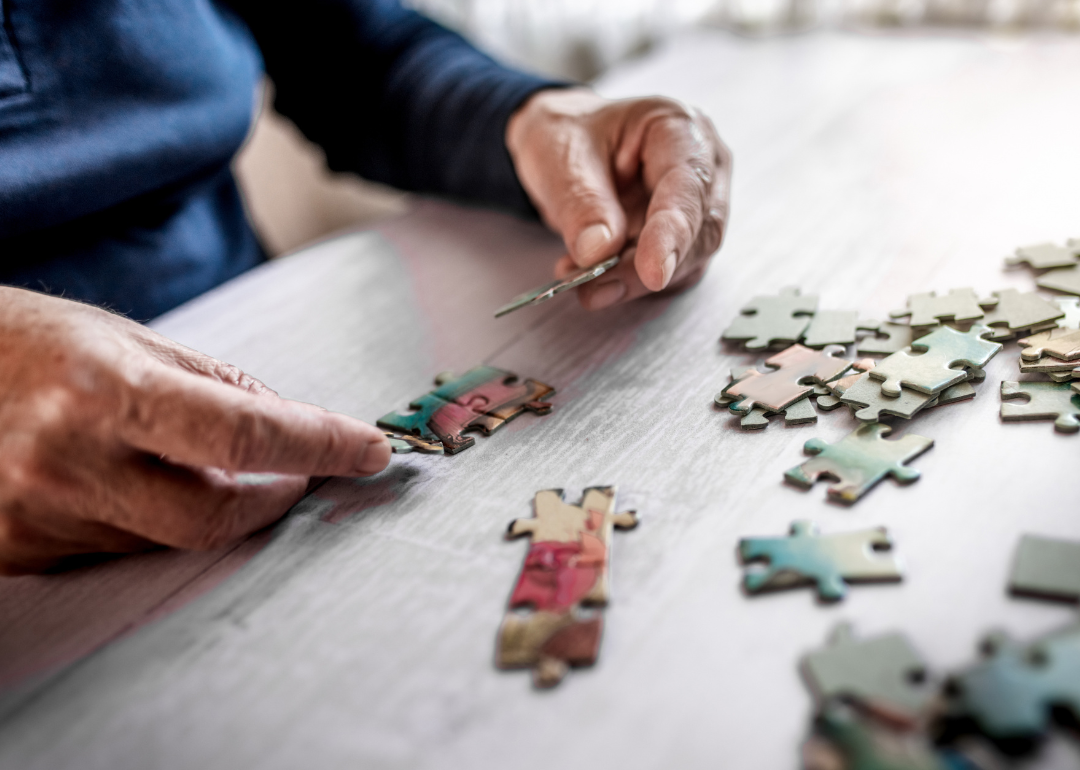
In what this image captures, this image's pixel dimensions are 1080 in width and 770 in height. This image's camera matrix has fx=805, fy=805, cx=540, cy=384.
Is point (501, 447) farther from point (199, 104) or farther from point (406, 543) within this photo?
point (199, 104)

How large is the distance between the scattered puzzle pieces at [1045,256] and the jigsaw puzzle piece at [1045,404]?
1.04 feet

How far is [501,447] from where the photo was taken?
38.5 inches

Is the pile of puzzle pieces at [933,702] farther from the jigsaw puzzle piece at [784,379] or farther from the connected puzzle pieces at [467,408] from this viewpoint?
the connected puzzle pieces at [467,408]

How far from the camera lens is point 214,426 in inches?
30.5

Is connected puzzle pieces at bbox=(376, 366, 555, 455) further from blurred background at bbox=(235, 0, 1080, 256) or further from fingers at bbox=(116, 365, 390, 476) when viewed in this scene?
blurred background at bbox=(235, 0, 1080, 256)

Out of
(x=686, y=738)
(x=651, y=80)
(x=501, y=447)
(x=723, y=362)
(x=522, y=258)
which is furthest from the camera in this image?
(x=651, y=80)

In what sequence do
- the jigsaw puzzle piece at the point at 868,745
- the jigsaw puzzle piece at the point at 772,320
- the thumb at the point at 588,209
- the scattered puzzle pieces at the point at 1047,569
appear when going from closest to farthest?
1. the jigsaw puzzle piece at the point at 868,745
2. the scattered puzzle pieces at the point at 1047,569
3. the jigsaw puzzle piece at the point at 772,320
4. the thumb at the point at 588,209

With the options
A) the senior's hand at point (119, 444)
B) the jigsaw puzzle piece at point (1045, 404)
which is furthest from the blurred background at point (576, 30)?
the jigsaw puzzle piece at point (1045, 404)

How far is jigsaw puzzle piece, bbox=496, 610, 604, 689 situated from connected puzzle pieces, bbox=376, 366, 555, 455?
32 cm

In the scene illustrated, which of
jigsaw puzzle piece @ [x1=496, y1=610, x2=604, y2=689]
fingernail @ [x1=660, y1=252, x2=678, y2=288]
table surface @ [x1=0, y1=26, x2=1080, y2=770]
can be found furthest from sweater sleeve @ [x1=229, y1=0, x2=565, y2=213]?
jigsaw puzzle piece @ [x1=496, y1=610, x2=604, y2=689]

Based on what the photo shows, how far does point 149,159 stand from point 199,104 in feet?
0.49

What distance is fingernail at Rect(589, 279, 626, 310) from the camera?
124 centimetres

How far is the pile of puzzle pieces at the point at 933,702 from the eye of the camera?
21.9 inches

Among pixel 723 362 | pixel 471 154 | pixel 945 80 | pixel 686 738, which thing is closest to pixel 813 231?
pixel 723 362
